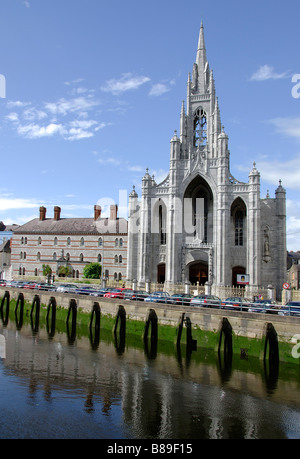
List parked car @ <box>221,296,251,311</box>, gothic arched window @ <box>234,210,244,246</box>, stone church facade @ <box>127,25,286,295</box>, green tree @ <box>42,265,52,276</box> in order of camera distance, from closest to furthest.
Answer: parked car @ <box>221,296,251,311</box> → stone church facade @ <box>127,25,286,295</box> → gothic arched window @ <box>234,210,244,246</box> → green tree @ <box>42,265,52,276</box>

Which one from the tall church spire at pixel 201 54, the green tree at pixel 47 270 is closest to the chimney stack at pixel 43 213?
the green tree at pixel 47 270

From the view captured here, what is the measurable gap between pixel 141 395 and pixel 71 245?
56.7 metres

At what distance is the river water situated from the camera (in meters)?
14.3

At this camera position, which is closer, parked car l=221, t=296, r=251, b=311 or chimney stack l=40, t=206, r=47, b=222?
parked car l=221, t=296, r=251, b=311

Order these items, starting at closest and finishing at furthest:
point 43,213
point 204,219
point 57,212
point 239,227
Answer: point 239,227 → point 204,219 → point 57,212 → point 43,213

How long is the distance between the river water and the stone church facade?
25.3 meters

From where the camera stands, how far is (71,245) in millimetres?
72875

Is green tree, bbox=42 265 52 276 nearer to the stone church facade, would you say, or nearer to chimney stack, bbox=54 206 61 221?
chimney stack, bbox=54 206 61 221

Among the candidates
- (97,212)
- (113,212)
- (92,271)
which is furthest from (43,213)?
(92,271)

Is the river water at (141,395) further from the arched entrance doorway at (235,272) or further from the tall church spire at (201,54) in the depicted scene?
the tall church spire at (201,54)

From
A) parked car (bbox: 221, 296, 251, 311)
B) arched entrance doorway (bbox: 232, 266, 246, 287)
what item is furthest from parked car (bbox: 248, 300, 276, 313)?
arched entrance doorway (bbox: 232, 266, 246, 287)

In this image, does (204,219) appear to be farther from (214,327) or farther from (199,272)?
(214,327)
